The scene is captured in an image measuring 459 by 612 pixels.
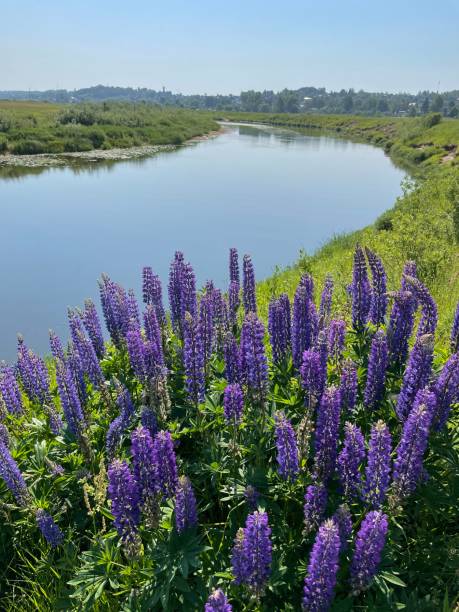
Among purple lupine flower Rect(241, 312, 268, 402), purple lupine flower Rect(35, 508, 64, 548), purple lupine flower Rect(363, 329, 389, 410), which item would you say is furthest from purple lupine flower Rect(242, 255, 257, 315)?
purple lupine flower Rect(35, 508, 64, 548)

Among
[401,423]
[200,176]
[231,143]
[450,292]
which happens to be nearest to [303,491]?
[401,423]

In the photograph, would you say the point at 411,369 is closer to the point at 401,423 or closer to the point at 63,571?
the point at 401,423

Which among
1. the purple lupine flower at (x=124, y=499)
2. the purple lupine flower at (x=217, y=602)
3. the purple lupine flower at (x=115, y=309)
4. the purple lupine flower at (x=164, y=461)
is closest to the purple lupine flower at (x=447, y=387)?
the purple lupine flower at (x=164, y=461)

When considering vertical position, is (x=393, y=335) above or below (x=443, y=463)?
above

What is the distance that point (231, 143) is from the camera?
230 ft

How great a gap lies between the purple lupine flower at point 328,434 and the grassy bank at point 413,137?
43216 millimetres

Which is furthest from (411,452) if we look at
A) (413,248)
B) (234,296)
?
(413,248)

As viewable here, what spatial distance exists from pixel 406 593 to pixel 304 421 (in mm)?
1630

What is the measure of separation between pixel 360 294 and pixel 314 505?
106 inches

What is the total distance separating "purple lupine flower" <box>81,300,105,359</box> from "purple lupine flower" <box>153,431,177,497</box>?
2.99 metres

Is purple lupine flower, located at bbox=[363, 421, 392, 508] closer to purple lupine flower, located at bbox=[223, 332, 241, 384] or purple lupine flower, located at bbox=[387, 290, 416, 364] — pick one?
purple lupine flower, located at bbox=[223, 332, 241, 384]

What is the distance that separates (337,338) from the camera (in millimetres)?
4527

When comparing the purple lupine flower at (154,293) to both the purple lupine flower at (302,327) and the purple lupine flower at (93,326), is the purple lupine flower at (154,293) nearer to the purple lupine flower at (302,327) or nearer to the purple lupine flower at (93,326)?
the purple lupine flower at (93,326)

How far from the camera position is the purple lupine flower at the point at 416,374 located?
3562 mm
